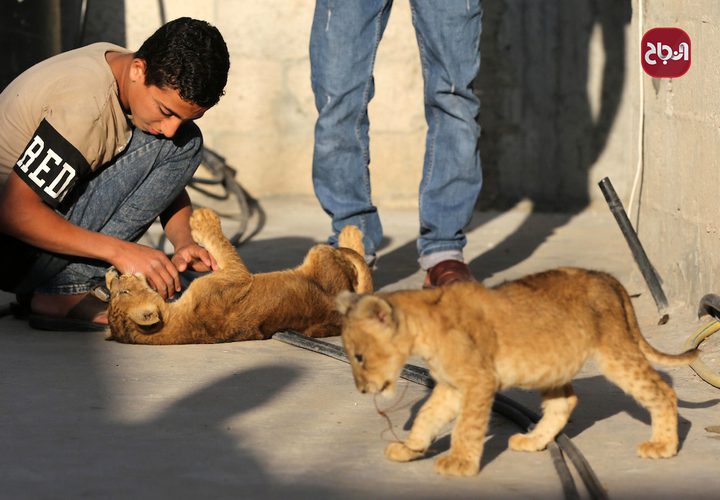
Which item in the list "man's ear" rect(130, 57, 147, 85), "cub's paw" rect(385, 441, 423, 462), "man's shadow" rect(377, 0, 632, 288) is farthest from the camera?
"man's shadow" rect(377, 0, 632, 288)

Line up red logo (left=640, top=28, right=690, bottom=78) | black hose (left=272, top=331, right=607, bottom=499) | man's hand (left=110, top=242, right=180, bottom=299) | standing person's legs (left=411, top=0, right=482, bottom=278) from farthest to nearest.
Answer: standing person's legs (left=411, top=0, right=482, bottom=278) → red logo (left=640, top=28, right=690, bottom=78) → man's hand (left=110, top=242, right=180, bottom=299) → black hose (left=272, top=331, right=607, bottom=499)

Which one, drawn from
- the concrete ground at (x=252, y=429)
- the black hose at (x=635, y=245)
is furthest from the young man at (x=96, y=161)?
the black hose at (x=635, y=245)

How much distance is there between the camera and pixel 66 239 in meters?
4.11

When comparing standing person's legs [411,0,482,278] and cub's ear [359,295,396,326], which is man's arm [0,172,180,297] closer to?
standing person's legs [411,0,482,278]

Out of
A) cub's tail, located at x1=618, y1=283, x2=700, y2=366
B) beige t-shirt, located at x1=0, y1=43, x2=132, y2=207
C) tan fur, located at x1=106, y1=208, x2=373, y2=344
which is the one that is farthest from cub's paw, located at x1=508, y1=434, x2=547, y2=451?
beige t-shirt, located at x1=0, y1=43, x2=132, y2=207

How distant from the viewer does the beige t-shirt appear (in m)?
3.98

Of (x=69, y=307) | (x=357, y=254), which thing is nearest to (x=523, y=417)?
(x=357, y=254)

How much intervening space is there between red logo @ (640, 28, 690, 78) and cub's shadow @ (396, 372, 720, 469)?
141cm

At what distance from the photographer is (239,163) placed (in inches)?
294

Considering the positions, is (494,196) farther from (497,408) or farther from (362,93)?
(497,408)

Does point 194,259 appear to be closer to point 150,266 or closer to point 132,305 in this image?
point 150,266

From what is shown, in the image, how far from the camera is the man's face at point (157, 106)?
158 inches

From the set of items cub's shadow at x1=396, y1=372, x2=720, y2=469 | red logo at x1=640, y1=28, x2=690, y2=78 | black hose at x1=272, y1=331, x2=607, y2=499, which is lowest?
cub's shadow at x1=396, y1=372, x2=720, y2=469

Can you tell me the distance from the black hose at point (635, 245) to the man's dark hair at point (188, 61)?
5.26 feet
